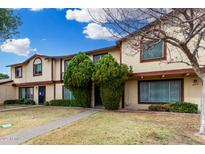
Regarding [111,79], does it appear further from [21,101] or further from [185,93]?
[21,101]

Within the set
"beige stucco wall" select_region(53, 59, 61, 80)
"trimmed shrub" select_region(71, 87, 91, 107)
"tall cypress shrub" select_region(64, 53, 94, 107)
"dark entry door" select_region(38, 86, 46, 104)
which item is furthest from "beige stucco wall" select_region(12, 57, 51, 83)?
"trimmed shrub" select_region(71, 87, 91, 107)

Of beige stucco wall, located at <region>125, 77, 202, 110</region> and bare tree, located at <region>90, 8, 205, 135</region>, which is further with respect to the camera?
beige stucco wall, located at <region>125, 77, 202, 110</region>

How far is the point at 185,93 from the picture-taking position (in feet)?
51.4

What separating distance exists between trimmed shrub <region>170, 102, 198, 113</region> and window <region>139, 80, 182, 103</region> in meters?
0.92

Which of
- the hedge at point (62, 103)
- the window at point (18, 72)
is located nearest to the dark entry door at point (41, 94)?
the hedge at point (62, 103)

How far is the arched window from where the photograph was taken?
25509 millimetres

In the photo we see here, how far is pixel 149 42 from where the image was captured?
1009cm

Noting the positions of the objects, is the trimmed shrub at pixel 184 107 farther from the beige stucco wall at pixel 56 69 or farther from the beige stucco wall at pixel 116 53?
the beige stucco wall at pixel 56 69

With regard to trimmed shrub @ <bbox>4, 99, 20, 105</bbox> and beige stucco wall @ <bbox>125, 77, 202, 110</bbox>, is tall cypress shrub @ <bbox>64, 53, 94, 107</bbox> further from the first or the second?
trimmed shrub @ <bbox>4, 99, 20, 105</bbox>

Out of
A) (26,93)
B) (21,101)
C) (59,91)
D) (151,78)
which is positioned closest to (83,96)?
(151,78)

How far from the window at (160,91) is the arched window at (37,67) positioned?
1242 centimetres

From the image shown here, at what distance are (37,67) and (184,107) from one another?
1673 cm

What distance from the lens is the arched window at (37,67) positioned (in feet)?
83.7
